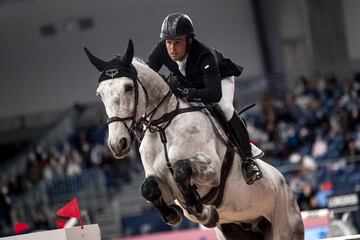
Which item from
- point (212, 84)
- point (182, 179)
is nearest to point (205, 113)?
A: point (212, 84)

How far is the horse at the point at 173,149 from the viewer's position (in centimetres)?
655

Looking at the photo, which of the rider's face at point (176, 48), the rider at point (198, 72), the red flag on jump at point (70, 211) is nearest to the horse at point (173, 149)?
the rider at point (198, 72)

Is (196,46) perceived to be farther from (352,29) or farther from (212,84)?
(352,29)

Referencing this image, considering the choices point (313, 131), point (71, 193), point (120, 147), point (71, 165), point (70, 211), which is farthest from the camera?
point (71, 165)

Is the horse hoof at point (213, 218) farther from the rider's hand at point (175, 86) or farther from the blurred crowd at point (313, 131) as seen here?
the blurred crowd at point (313, 131)

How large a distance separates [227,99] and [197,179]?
94 cm

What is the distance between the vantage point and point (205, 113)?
724 cm

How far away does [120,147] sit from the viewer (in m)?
6.28

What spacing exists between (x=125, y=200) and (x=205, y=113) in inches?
518

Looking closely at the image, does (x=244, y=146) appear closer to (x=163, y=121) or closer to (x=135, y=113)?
(x=163, y=121)

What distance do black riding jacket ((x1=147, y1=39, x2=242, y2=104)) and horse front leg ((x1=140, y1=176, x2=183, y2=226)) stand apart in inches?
31.1

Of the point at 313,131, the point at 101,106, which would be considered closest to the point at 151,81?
the point at 313,131

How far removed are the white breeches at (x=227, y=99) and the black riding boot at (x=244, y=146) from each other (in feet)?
0.20

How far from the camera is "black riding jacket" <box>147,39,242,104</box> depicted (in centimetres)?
702
